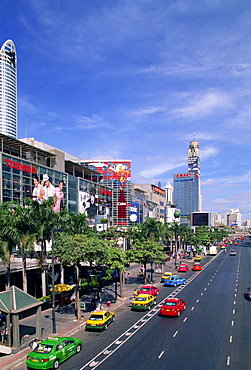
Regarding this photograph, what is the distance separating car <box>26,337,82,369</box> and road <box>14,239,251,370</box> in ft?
1.90

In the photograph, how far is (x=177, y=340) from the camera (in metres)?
25.0

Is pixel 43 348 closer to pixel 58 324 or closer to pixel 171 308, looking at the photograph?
pixel 58 324

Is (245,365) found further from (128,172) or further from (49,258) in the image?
(128,172)

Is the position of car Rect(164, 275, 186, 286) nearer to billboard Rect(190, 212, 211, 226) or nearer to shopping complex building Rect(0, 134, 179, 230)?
shopping complex building Rect(0, 134, 179, 230)

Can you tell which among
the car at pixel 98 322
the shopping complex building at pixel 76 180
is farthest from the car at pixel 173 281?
the shopping complex building at pixel 76 180

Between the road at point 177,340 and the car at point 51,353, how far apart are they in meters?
0.58

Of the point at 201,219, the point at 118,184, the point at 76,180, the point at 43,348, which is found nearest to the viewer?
the point at 43,348

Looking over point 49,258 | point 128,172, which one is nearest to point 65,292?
point 49,258

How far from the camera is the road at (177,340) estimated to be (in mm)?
20656

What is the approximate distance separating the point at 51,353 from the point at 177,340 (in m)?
9.96

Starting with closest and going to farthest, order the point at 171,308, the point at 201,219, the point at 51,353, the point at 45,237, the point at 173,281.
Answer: the point at 51,353, the point at 171,308, the point at 45,237, the point at 173,281, the point at 201,219

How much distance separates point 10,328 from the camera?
23391 mm

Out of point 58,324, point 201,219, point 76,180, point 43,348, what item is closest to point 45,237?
point 58,324

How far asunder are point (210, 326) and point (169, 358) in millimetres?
8757
